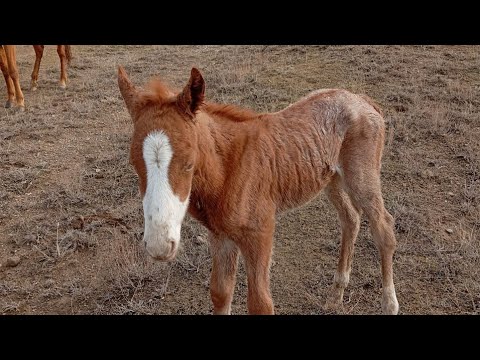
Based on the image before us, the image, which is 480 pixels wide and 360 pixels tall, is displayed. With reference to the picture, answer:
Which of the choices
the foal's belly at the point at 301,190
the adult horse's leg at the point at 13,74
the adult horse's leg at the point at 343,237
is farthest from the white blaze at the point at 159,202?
the adult horse's leg at the point at 13,74

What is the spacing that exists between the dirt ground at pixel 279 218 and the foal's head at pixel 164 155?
2.01m

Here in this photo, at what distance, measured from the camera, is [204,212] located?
3.13m

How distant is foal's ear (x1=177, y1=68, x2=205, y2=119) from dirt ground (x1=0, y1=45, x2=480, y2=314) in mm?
2280

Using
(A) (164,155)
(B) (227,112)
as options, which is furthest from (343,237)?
(A) (164,155)

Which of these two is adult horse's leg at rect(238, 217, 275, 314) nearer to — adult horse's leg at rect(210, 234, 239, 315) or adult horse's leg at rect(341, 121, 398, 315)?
Answer: adult horse's leg at rect(210, 234, 239, 315)

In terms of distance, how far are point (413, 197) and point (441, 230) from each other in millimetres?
723

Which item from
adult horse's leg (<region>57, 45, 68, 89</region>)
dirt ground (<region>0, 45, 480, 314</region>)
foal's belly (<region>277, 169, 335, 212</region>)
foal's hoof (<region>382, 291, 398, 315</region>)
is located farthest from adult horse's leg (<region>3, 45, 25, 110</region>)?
foal's hoof (<region>382, 291, 398, 315</region>)

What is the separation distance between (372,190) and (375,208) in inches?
7.1

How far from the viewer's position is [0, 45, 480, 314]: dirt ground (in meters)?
4.25

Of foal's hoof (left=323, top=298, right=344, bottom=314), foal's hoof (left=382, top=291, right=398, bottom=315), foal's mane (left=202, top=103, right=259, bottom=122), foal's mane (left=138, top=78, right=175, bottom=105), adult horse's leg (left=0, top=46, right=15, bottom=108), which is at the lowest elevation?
foal's hoof (left=323, top=298, right=344, bottom=314)

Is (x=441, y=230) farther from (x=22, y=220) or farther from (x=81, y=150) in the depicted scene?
(x=81, y=150)

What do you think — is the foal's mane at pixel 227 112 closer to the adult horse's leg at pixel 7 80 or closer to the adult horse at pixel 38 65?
the adult horse's leg at pixel 7 80

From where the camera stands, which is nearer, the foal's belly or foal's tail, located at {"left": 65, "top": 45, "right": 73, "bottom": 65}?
the foal's belly

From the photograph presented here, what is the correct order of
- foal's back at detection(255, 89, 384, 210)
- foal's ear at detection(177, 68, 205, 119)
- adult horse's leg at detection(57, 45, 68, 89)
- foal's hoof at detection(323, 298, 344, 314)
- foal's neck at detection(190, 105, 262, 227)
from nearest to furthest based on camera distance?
foal's ear at detection(177, 68, 205, 119), foal's neck at detection(190, 105, 262, 227), foal's back at detection(255, 89, 384, 210), foal's hoof at detection(323, 298, 344, 314), adult horse's leg at detection(57, 45, 68, 89)
